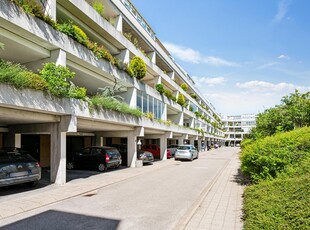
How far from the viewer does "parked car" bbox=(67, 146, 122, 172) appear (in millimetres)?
15680

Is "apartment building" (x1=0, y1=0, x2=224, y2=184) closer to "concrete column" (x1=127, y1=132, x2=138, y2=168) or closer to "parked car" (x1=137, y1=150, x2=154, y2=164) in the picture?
"concrete column" (x1=127, y1=132, x2=138, y2=168)

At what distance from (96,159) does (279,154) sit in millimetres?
11206

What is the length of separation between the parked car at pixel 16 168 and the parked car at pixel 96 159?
17.8 feet

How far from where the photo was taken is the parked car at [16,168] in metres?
8.83

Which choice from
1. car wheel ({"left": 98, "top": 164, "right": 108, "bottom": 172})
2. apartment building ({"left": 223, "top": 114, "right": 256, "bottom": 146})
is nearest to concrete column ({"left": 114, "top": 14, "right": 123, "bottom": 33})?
car wheel ({"left": 98, "top": 164, "right": 108, "bottom": 172})

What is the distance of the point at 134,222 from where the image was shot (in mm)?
6242

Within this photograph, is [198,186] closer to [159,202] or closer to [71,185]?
[159,202]

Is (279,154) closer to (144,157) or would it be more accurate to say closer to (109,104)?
(109,104)

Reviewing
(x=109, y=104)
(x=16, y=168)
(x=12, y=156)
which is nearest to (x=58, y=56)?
(x=109, y=104)

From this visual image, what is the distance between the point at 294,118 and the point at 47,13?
14.9 m

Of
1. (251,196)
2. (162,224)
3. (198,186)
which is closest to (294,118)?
(198,186)

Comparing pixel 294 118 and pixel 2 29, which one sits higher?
pixel 2 29

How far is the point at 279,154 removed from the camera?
8188mm

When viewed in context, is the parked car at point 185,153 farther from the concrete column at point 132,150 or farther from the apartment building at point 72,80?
the concrete column at point 132,150
